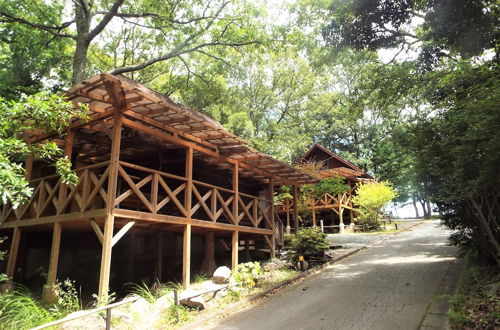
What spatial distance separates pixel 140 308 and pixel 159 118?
4.50m

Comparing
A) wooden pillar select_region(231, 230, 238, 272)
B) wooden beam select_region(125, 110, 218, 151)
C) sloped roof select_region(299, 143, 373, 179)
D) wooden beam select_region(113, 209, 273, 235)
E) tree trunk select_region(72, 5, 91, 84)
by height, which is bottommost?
wooden pillar select_region(231, 230, 238, 272)

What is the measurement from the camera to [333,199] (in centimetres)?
2850

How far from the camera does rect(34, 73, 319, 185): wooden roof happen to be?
755 centimetres

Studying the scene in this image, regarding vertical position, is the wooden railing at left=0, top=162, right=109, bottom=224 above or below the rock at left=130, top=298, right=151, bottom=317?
above

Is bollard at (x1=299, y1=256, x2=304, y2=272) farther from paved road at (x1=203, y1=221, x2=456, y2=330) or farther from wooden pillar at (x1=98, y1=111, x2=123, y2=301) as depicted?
wooden pillar at (x1=98, y1=111, x2=123, y2=301)

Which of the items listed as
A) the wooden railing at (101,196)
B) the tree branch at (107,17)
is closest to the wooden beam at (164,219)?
the wooden railing at (101,196)

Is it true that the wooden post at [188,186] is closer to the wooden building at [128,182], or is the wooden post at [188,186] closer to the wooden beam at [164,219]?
the wooden building at [128,182]

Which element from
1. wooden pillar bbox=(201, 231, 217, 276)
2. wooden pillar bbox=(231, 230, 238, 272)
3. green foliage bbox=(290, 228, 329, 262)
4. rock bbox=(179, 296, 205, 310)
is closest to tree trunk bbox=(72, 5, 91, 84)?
wooden pillar bbox=(201, 231, 217, 276)

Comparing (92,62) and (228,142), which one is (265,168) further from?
(92,62)

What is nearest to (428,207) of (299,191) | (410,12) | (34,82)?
(299,191)

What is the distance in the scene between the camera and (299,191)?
74.0 feet

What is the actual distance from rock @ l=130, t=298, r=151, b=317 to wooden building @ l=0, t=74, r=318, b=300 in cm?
69

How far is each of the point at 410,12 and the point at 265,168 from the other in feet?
23.1

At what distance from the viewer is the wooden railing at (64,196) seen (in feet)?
27.5
